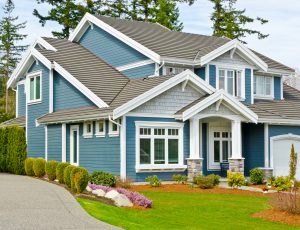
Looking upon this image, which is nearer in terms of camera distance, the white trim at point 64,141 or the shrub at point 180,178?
the shrub at point 180,178

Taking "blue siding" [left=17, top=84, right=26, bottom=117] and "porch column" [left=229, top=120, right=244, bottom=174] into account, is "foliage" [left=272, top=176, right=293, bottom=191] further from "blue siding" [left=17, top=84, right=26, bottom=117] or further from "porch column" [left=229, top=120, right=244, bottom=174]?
"blue siding" [left=17, top=84, right=26, bottom=117]

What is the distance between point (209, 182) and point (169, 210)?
20.1 ft

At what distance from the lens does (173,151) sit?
25.3 meters

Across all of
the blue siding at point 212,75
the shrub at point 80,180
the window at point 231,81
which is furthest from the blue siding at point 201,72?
the shrub at point 80,180

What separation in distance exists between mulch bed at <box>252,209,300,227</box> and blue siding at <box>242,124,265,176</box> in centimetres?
1234

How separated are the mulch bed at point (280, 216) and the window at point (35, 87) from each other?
666 inches

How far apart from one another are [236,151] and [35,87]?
11.4 m

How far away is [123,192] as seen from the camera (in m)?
18.1

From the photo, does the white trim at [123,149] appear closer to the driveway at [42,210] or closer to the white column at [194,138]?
the white column at [194,138]

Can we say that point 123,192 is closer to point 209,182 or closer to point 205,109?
point 209,182

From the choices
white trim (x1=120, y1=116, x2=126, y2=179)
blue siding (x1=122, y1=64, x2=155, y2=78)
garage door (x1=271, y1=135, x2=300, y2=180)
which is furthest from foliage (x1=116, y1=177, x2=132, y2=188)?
garage door (x1=271, y1=135, x2=300, y2=180)

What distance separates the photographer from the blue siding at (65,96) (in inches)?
1081

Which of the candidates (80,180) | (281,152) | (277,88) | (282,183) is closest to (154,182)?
(282,183)

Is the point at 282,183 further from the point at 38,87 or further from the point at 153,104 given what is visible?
the point at 38,87
